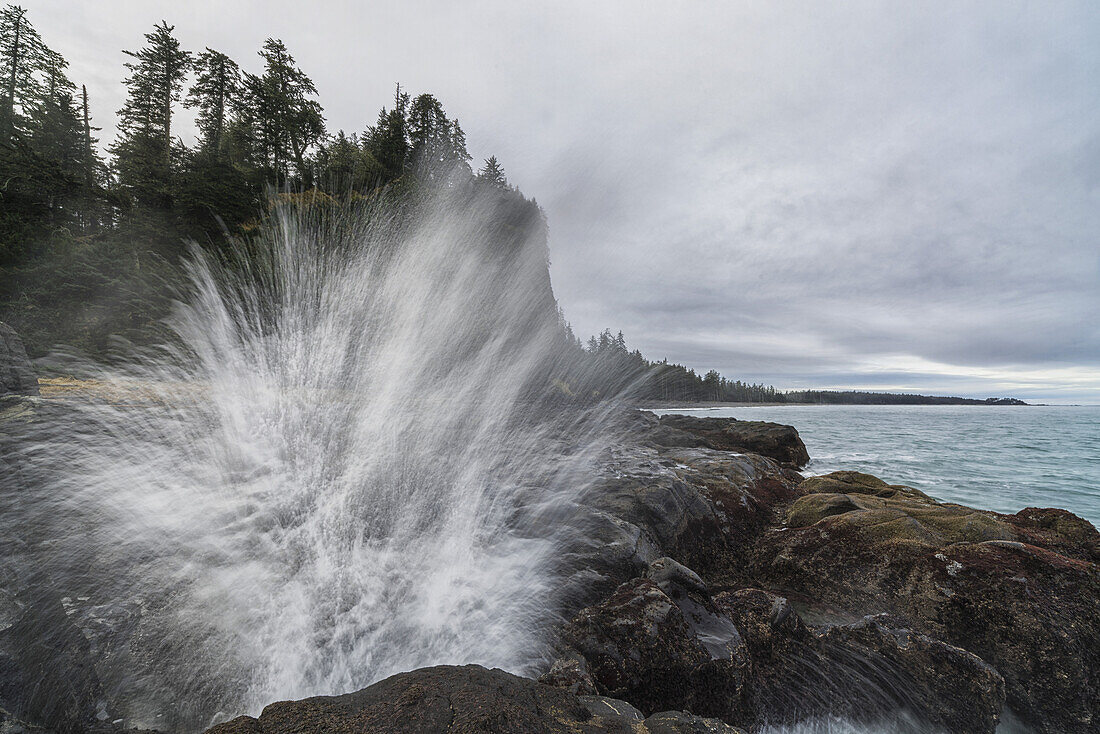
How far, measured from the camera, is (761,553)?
22.1 feet

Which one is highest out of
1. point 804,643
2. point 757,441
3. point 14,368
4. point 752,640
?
point 14,368

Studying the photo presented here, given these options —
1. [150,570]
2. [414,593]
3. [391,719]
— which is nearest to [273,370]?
[150,570]

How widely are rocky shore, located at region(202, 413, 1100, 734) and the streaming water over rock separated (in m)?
1.29

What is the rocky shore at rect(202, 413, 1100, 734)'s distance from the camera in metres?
2.40

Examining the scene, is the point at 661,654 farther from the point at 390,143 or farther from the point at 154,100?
the point at 154,100

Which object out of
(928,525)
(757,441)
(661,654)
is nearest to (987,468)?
(757,441)

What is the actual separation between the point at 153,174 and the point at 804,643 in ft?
108

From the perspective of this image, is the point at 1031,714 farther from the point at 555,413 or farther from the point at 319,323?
the point at 555,413

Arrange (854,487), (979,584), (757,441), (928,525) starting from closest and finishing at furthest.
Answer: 1. (979,584)
2. (928,525)
3. (854,487)
4. (757,441)

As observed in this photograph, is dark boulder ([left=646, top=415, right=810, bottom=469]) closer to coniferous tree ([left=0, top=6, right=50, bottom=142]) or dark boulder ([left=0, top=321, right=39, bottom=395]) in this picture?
dark boulder ([left=0, top=321, right=39, bottom=395])

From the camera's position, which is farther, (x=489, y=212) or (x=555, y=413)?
(x=489, y=212)

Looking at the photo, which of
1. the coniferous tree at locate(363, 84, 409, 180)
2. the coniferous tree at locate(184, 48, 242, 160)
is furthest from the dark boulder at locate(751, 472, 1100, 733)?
the coniferous tree at locate(184, 48, 242, 160)

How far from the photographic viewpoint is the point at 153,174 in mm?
19828

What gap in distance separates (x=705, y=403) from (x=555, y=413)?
112364 mm
